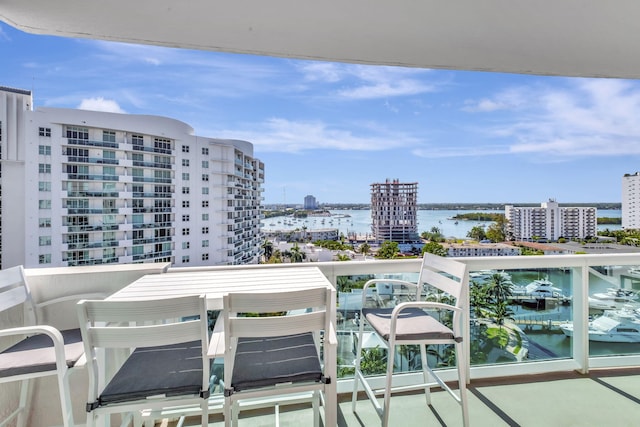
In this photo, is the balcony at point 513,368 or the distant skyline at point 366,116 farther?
the distant skyline at point 366,116

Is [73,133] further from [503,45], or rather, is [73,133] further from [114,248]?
[503,45]

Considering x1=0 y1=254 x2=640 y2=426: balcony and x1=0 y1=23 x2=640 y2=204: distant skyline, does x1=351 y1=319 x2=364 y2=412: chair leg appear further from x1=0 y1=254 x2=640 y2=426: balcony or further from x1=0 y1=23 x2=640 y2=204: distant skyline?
x1=0 y1=23 x2=640 y2=204: distant skyline

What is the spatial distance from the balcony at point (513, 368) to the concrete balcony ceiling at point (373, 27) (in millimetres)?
1512

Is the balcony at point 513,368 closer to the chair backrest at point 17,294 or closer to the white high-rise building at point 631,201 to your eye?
the chair backrest at point 17,294

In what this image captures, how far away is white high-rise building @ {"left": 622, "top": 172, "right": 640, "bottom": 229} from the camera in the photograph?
357 centimetres

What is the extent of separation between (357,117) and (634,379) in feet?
42.0

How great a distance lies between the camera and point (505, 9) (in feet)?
5.79

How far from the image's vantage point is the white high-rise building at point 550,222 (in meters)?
3.52

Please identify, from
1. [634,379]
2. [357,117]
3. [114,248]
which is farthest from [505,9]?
[357,117]

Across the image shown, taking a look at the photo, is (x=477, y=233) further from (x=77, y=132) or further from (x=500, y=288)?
(x=77, y=132)

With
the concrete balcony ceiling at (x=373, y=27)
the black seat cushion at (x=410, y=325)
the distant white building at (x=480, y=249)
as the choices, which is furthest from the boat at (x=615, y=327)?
the concrete balcony ceiling at (x=373, y=27)

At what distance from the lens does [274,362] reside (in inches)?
53.5

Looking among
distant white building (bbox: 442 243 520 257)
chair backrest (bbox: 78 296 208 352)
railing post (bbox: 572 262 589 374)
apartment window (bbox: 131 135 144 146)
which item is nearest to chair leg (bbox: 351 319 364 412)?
distant white building (bbox: 442 243 520 257)

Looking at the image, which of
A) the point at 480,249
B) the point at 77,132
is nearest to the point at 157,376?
the point at 480,249
